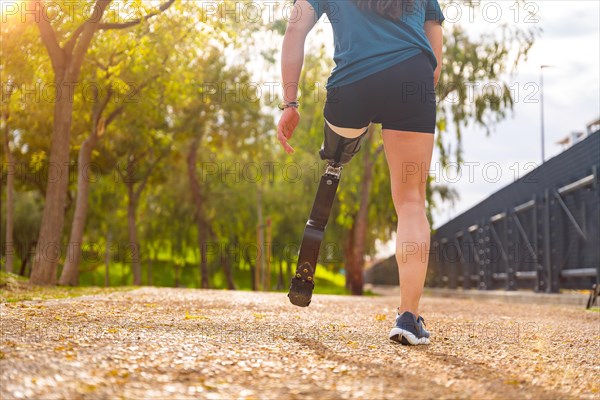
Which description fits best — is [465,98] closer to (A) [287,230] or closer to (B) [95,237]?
(A) [287,230]

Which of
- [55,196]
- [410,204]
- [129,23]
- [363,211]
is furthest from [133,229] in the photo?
[410,204]

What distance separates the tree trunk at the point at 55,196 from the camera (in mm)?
12055

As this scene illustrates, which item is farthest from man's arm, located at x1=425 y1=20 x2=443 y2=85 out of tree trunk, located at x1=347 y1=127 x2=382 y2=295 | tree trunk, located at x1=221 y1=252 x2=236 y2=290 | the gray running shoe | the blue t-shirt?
tree trunk, located at x1=221 y1=252 x2=236 y2=290

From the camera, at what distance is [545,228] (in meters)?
14.5

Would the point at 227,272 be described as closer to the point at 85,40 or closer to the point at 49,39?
the point at 85,40

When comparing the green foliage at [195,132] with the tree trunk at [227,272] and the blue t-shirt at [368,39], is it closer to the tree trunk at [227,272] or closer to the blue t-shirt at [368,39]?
the tree trunk at [227,272]

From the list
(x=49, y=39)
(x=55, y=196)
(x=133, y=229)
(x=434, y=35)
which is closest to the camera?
(x=434, y=35)

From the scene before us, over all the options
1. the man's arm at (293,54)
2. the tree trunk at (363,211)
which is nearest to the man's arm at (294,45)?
the man's arm at (293,54)

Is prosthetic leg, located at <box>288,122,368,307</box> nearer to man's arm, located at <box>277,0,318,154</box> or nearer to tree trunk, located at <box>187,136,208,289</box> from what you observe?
man's arm, located at <box>277,0,318,154</box>

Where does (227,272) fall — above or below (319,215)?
below

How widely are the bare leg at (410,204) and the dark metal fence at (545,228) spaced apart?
8871mm

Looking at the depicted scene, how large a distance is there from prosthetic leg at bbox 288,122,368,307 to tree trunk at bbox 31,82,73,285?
8961mm

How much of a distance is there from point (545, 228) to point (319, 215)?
11.5 m

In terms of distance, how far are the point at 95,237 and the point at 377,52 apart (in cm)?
3143
